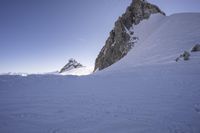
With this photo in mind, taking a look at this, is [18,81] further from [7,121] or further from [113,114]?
[113,114]

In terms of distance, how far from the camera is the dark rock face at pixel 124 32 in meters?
56.8

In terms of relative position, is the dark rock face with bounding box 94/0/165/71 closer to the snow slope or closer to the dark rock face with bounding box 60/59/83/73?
the snow slope

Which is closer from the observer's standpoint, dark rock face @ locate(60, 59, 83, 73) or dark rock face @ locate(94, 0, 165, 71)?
dark rock face @ locate(94, 0, 165, 71)

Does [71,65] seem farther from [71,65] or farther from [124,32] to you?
[124,32]

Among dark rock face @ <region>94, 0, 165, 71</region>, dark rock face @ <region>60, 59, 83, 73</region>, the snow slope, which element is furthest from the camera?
dark rock face @ <region>60, 59, 83, 73</region>

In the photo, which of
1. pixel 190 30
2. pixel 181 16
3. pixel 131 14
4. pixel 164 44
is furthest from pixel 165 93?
pixel 131 14

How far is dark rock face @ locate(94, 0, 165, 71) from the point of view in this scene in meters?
56.8

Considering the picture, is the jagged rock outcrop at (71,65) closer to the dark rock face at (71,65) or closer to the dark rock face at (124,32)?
the dark rock face at (71,65)

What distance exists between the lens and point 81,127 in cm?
663

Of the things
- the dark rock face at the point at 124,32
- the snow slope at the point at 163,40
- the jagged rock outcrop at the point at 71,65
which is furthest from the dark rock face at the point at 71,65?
the snow slope at the point at 163,40

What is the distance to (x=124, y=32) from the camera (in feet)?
199

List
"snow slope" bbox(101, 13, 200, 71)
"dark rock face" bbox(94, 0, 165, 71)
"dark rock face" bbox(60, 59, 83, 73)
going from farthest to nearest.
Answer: "dark rock face" bbox(60, 59, 83, 73)
"dark rock face" bbox(94, 0, 165, 71)
"snow slope" bbox(101, 13, 200, 71)

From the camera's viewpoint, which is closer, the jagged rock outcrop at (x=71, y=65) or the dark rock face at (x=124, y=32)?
the dark rock face at (x=124, y=32)

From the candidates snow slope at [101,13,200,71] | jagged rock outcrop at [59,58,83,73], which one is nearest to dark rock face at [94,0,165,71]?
snow slope at [101,13,200,71]
